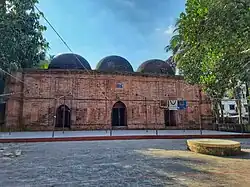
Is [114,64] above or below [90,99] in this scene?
above

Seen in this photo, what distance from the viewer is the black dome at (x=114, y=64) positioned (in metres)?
20.2

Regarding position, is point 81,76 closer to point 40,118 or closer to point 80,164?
point 40,118

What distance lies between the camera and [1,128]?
15.7m

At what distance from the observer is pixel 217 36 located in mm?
4969

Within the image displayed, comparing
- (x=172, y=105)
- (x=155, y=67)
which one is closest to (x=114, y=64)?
(x=155, y=67)

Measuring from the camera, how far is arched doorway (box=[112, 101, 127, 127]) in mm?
18242

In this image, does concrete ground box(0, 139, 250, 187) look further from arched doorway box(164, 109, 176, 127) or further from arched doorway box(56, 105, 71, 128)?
arched doorway box(164, 109, 176, 127)

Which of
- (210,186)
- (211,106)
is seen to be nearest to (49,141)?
(210,186)

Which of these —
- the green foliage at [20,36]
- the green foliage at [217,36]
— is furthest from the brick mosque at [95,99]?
the green foliage at [217,36]

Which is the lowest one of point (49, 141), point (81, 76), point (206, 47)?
point (49, 141)

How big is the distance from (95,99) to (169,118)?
7367 mm

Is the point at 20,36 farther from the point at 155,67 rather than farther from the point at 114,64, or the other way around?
the point at 155,67

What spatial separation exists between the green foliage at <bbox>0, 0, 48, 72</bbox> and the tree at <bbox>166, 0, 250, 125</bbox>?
12.7m

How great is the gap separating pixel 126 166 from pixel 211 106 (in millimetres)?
17375
